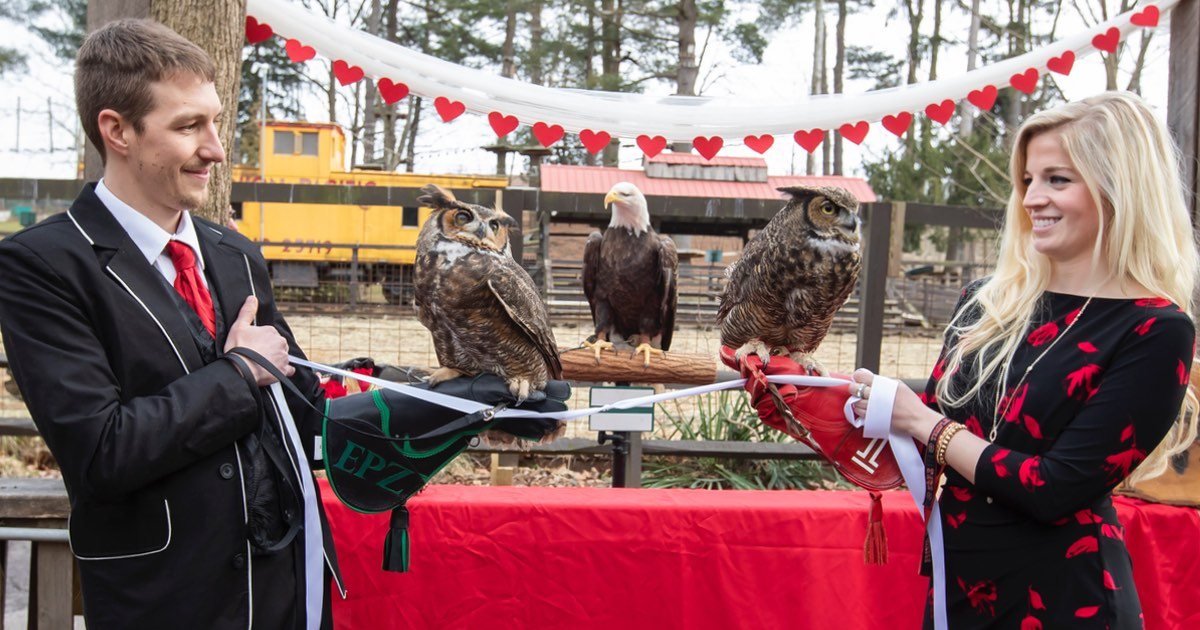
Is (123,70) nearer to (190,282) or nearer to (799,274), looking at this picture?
(190,282)

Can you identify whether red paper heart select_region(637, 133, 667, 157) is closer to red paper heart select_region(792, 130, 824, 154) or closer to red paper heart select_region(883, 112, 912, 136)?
red paper heart select_region(792, 130, 824, 154)

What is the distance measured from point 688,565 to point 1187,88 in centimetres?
252

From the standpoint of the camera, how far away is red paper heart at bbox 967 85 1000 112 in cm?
281

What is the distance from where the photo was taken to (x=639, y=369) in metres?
2.82

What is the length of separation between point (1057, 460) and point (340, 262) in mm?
13983

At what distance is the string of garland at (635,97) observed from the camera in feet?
8.71

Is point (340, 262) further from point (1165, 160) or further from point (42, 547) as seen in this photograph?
point (1165, 160)

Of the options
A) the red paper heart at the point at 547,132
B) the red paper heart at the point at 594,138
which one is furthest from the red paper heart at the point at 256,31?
the red paper heart at the point at 594,138

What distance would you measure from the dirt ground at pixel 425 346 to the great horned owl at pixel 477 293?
9.93ft

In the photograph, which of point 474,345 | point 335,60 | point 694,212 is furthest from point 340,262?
point 474,345

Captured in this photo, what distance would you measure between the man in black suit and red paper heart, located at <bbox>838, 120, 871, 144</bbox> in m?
2.26

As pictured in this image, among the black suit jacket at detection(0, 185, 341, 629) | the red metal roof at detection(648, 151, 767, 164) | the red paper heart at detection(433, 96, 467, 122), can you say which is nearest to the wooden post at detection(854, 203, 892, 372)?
the red paper heart at detection(433, 96, 467, 122)

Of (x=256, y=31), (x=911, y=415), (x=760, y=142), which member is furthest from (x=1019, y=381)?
(x=256, y=31)

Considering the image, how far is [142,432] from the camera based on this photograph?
1.13 meters
